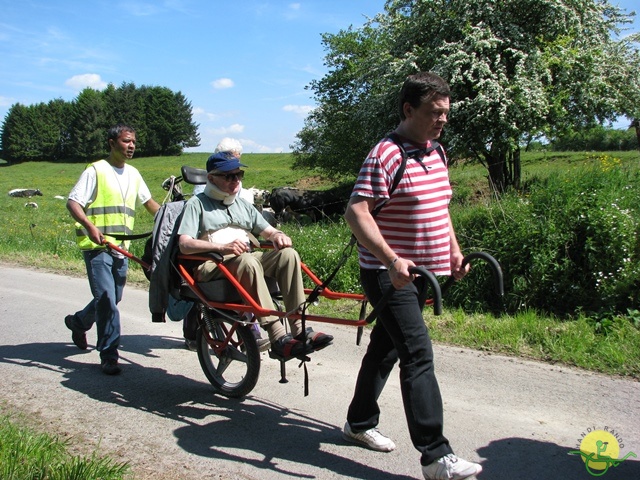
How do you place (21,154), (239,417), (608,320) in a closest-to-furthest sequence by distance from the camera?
1. (239,417)
2. (608,320)
3. (21,154)

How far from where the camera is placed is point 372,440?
12.5 feet

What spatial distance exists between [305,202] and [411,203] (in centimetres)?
1631

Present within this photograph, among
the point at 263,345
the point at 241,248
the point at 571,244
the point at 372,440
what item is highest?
the point at 241,248

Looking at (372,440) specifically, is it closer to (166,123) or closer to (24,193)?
(24,193)

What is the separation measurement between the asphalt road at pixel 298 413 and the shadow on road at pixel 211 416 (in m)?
0.01

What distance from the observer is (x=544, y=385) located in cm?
484

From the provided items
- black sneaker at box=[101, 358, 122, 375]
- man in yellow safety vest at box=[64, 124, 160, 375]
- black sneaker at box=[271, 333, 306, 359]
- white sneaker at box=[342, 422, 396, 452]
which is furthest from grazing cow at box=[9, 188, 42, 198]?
white sneaker at box=[342, 422, 396, 452]

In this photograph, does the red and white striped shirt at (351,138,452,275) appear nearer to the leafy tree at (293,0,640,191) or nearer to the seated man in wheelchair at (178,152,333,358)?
the seated man in wheelchair at (178,152,333,358)

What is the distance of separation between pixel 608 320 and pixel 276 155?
171 ft

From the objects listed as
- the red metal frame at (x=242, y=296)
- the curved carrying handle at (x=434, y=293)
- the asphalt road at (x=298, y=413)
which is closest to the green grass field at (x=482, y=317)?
the asphalt road at (x=298, y=413)

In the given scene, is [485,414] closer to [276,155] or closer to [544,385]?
[544,385]

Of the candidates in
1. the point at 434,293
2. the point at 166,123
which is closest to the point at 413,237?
the point at 434,293

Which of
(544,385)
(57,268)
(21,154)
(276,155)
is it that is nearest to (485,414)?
(544,385)

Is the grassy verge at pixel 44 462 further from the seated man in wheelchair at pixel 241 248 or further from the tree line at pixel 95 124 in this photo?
the tree line at pixel 95 124
